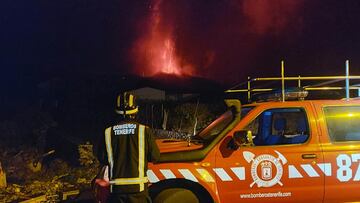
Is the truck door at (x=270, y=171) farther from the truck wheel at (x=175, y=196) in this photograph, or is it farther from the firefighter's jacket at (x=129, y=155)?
the firefighter's jacket at (x=129, y=155)

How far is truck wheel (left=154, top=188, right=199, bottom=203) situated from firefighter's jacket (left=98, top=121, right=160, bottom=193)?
924mm

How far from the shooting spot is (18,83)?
43344 millimetres

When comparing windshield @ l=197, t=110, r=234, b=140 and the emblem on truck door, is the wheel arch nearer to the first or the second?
the emblem on truck door

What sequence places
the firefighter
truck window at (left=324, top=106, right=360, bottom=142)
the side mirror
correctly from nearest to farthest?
the firefighter < the side mirror < truck window at (left=324, top=106, right=360, bottom=142)

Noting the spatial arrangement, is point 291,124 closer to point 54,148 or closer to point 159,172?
point 159,172

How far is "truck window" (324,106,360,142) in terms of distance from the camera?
18.0 feet

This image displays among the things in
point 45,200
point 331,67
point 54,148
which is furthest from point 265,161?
point 331,67

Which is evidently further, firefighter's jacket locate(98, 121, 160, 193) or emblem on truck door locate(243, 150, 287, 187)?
emblem on truck door locate(243, 150, 287, 187)

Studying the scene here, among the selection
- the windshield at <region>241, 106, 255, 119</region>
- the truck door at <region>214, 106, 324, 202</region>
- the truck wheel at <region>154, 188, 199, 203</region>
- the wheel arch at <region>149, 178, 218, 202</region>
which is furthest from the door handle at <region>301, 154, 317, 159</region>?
the truck wheel at <region>154, 188, 199, 203</region>

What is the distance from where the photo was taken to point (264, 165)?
5.24 meters

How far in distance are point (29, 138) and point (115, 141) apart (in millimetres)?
10946

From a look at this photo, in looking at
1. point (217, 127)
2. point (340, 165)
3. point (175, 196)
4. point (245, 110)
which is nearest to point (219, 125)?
point (217, 127)

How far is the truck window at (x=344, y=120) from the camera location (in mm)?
5475

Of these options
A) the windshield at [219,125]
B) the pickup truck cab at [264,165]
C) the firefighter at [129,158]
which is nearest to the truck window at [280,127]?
the pickup truck cab at [264,165]
